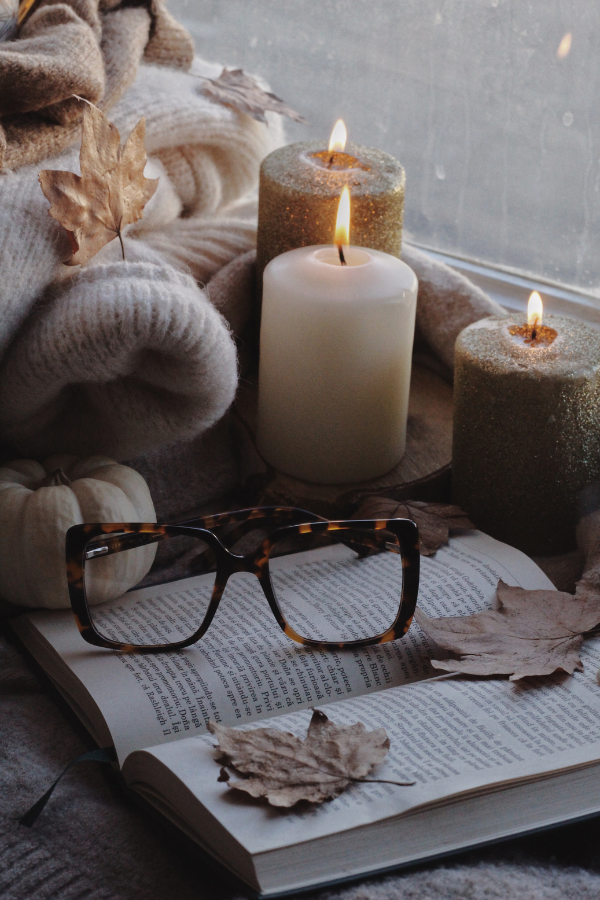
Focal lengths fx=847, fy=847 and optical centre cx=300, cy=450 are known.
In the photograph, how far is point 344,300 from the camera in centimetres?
69

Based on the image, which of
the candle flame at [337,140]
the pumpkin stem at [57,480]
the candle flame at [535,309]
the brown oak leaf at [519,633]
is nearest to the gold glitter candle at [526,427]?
the candle flame at [535,309]

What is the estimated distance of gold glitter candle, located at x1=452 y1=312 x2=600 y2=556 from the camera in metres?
0.68

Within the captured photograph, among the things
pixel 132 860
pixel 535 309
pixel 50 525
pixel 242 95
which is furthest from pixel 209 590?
pixel 242 95

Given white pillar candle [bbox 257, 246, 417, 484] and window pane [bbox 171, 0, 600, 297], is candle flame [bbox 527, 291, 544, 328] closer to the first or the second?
white pillar candle [bbox 257, 246, 417, 484]

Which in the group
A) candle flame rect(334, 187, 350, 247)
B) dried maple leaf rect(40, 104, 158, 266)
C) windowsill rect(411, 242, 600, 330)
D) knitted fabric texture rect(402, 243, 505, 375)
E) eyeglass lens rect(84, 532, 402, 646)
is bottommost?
eyeglass lens rect(84, 532, 402, 646)

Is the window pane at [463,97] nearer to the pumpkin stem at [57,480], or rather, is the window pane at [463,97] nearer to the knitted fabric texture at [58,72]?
the knitted fabric texture at [58,72]

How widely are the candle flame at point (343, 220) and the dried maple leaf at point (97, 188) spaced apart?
0.17 meters

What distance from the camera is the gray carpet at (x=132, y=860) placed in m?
0.42

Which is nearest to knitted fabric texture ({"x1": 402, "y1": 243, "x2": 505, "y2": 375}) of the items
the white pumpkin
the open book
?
the open book

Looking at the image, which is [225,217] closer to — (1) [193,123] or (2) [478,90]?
(1) [193,123]

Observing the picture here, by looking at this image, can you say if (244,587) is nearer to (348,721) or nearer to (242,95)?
(348,721)

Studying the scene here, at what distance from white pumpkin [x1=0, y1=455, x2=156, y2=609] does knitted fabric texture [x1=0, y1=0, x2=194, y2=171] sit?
0.76 ft

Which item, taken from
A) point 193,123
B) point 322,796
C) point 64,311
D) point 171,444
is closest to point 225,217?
point 193,123

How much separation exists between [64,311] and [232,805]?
0.34 metres
